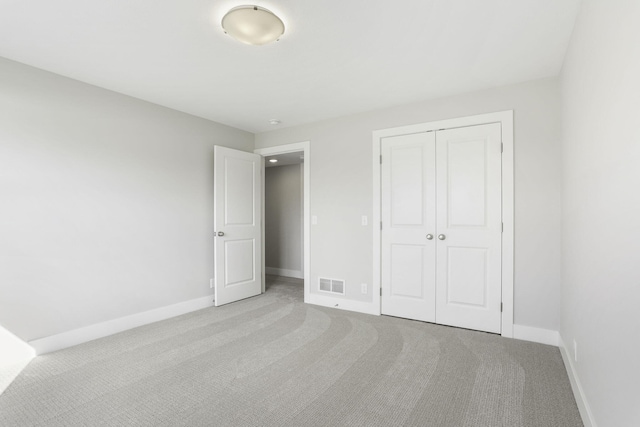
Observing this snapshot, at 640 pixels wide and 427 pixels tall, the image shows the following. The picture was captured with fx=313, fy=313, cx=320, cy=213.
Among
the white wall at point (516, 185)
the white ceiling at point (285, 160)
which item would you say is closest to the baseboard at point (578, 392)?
the white wall at point (516, 185)

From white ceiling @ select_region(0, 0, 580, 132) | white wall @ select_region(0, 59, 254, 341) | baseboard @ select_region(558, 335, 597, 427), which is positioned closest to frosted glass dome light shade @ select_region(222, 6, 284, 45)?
white ceiling @ select_region(0, 0, 580, 132)

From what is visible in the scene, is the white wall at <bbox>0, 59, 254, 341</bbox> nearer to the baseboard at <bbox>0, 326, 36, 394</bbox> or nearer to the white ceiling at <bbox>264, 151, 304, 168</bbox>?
the baseboard at <bbox>0, 326, 36, 394</bbox>

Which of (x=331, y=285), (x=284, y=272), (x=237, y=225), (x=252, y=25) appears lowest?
(x=284, y=272)

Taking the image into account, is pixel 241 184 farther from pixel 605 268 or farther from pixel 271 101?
pixel 605 268

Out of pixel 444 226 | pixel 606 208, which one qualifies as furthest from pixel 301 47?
pixel 444 226

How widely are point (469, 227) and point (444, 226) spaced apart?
238 millimetres

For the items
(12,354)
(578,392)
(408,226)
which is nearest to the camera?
(578,392)

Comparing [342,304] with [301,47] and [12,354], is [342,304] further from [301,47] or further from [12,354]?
[12,354]

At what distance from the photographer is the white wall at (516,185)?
2.80 metres

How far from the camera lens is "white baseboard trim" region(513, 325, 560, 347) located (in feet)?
9.12

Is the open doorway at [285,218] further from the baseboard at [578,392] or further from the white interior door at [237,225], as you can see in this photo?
the baseboard at [578,392]

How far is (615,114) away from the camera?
1292 millimetres

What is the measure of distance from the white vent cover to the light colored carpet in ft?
2.39

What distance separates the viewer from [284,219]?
20.9 ft
